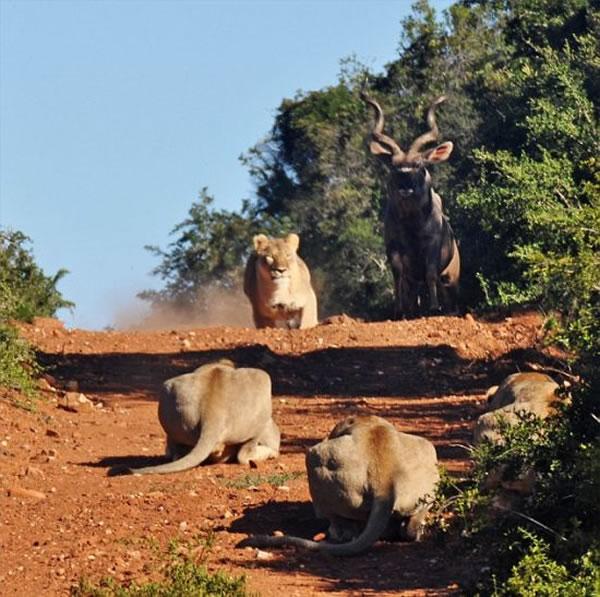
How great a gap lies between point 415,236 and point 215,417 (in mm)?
11454

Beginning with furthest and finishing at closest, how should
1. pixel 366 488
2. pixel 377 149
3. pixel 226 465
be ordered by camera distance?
pixel 377 149 → pixel 226 465 → pixel 366 488

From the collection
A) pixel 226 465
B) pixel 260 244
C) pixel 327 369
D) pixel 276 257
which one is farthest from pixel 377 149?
pixel 226 465

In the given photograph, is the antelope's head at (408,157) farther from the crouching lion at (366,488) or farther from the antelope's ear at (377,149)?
the crouching lion at (366,488)

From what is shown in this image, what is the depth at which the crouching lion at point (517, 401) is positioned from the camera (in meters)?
14.0

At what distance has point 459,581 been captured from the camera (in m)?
11.9

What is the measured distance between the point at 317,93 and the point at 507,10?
19.7 feet

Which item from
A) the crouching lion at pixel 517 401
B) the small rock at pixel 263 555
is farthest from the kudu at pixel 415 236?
the small rock at pixel 263 555

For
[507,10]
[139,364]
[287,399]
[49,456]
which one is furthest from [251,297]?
[507,10]

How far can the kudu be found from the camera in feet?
Result: 87.5

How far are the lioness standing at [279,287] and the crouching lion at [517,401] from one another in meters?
10.6

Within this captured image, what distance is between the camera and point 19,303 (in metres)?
23.5

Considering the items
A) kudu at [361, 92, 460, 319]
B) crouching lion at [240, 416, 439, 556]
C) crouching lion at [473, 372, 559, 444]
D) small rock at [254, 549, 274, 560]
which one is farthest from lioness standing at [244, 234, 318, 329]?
small rock at [254, 549, 274, 560]

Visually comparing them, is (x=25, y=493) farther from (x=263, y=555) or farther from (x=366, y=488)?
(x=366, y=488)

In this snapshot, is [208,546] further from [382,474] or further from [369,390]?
[369,390]
